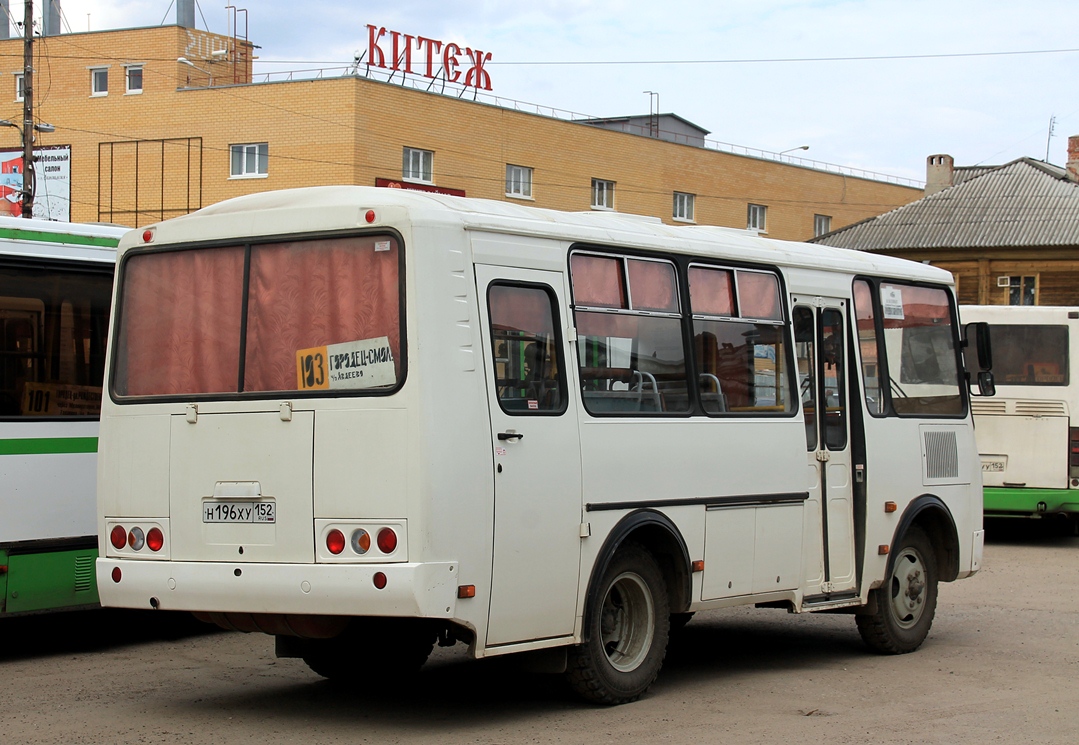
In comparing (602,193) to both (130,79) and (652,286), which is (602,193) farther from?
(652,286)

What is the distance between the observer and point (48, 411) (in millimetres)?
10375

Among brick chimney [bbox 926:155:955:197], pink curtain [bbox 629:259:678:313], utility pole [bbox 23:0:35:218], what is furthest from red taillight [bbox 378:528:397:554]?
brick chimney [bbox 926:155:955:197]

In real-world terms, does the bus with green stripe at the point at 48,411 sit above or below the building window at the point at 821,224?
below

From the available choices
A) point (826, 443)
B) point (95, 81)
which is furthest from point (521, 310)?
point (95, 81)

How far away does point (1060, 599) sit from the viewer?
544 inches

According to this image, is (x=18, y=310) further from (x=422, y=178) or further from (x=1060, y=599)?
(x=422, y=178)

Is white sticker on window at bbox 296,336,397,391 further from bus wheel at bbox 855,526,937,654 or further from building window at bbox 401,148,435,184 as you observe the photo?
building window at bbox 401,148,435,184

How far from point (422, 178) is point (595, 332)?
36.7m

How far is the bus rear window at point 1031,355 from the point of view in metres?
19.3

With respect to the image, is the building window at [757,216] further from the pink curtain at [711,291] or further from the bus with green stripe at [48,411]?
the pink curtain at [711,291]

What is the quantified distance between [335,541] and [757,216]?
5313 cm

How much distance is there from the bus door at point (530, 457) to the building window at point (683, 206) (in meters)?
46.7

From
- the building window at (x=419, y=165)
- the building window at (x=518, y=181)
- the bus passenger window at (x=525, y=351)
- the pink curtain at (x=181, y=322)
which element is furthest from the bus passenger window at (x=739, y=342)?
the building window at (x=518, y=181)

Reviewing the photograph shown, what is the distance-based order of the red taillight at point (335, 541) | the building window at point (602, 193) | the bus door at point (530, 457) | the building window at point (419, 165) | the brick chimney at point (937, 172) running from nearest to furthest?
the red taillight at point (335, 541)
the bus door at point (530, 457)
the building window at point (419, 165)
the building window at point (602, 193)
the brick chimney at point (937, 172)
